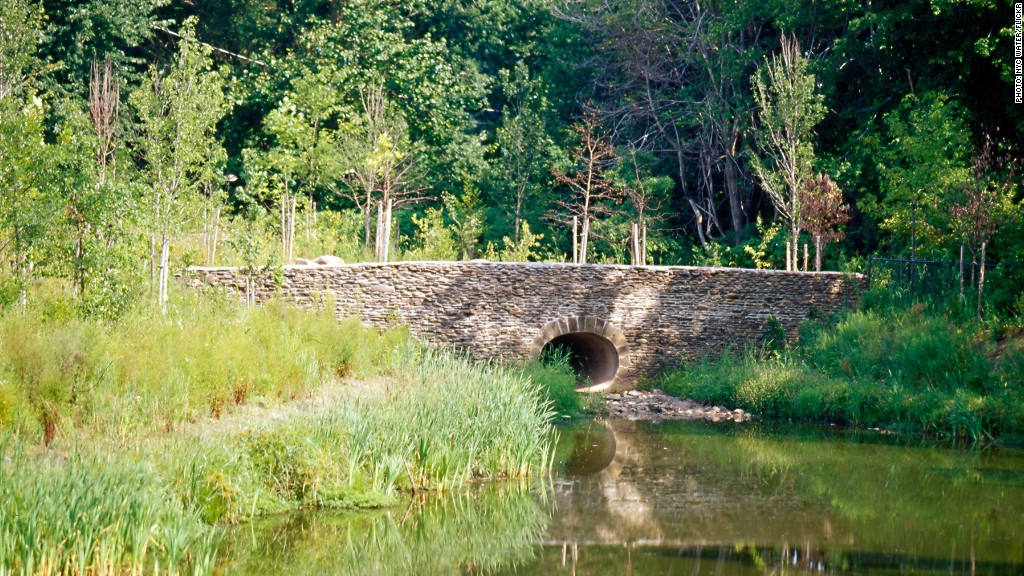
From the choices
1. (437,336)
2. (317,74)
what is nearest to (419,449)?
(437,336)

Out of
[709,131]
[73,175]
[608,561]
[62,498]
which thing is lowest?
[608,561]

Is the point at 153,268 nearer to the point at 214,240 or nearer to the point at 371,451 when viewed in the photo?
the point at 214,240

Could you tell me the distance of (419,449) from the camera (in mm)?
10852

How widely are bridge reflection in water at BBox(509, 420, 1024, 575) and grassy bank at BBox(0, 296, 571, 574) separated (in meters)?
1.48

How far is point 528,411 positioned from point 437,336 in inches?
268

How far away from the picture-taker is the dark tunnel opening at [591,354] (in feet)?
67.3

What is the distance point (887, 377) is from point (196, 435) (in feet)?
38.8

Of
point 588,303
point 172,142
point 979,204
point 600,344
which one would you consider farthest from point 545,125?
point 172,142

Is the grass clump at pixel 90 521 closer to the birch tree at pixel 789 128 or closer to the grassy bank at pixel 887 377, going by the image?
the grassy bank at pixel 887 377

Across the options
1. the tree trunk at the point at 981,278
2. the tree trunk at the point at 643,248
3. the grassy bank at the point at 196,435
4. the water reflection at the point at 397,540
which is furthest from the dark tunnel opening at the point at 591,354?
the water reflection at the point at 397,540

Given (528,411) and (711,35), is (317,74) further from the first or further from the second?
(528,411)

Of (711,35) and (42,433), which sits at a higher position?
(711,35)

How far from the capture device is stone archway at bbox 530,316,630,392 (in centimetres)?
1958

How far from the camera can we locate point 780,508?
1049cm
